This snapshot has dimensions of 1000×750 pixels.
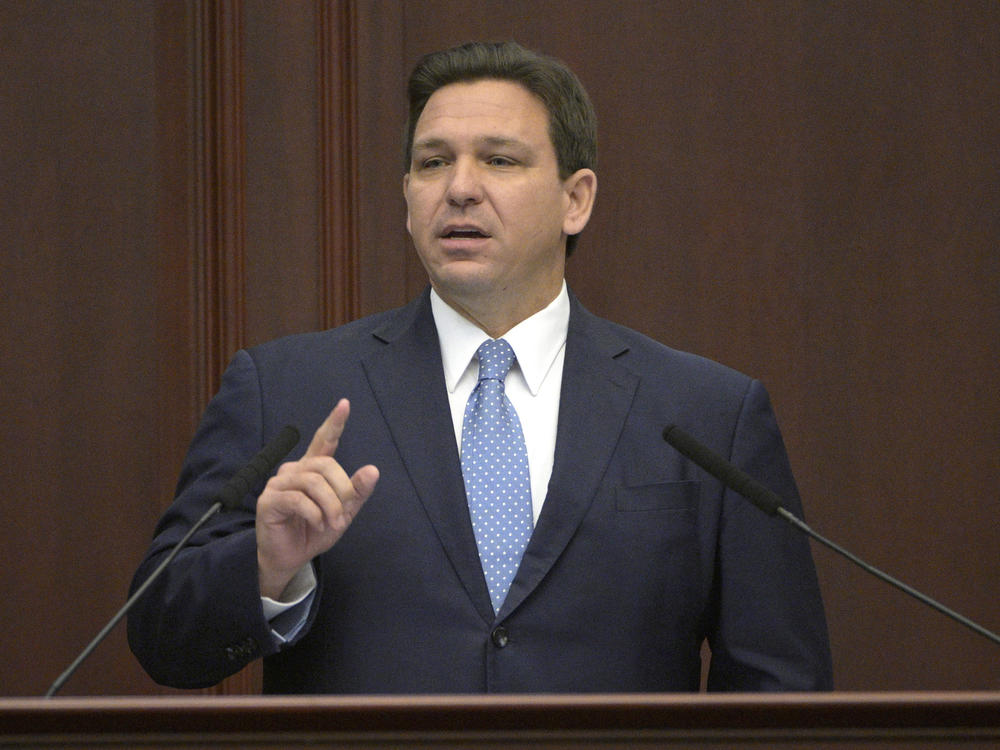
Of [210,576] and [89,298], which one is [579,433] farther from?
[89,298]

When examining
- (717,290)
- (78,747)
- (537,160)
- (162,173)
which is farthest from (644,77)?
(78,747)

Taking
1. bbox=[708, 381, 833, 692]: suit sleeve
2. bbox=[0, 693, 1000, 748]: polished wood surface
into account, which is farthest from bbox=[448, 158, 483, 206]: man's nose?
bbox=[0, 693, 1000, 748]: polished wood surface

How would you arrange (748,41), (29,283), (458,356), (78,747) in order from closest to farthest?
(78,747), (458,356), (29,283), (748,41)

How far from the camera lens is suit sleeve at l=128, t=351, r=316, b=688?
149 cm

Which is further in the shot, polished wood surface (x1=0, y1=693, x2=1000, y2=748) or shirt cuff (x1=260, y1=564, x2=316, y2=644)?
shirt cuff (x1=260, y1=564, x2=316, y2=644)

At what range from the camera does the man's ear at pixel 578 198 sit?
1984 mm

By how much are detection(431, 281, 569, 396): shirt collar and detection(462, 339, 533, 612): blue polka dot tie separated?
0.04m

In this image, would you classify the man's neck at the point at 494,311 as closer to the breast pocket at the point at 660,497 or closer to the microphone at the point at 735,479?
the breast pocket at the point at 660,497

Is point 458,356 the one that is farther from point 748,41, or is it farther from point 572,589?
point 748,41

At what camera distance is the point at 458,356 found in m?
1.80

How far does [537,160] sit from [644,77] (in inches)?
24.2

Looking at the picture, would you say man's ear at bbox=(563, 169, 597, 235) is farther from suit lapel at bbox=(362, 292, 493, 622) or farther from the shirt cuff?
the shirt cuff

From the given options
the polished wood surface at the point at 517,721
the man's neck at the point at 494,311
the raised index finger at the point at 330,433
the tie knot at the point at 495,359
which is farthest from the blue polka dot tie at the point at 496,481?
the polished wood surface at the point at 517,721

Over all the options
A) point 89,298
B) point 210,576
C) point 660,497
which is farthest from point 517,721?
point 89,298
